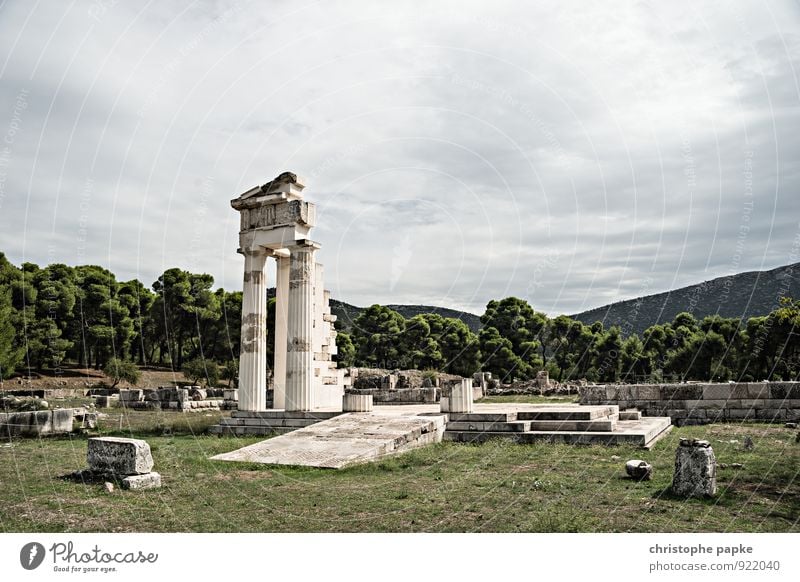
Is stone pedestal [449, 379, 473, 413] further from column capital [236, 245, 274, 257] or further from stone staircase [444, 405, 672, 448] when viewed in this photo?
column capital [236, 245, 274, 257]

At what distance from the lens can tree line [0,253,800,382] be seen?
49.8m

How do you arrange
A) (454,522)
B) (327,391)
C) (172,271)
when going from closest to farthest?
(454,522)
(327,391)
(172,271)

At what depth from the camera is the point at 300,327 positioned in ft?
71.4

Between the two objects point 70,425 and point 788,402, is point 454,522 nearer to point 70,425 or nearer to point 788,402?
point 788,402

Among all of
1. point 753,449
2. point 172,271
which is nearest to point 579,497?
point 753,449

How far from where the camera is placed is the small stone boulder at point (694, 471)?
31.4 feet

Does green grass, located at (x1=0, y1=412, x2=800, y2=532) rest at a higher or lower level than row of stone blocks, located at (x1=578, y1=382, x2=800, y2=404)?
lower

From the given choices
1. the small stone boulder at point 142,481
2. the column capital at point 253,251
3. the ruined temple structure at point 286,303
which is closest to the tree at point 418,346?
the ruined temple structure at point 286,303

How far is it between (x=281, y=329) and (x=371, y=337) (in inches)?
2087

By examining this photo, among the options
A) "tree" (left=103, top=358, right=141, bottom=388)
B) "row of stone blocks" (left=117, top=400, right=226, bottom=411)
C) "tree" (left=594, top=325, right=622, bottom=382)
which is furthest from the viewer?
"tree" (left=594, top=325, right=622, bottom=382)

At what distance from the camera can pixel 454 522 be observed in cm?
829

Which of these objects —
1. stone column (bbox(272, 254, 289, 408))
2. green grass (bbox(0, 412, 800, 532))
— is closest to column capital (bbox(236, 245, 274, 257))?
stone column (bbox(272, 254, 289, 408))

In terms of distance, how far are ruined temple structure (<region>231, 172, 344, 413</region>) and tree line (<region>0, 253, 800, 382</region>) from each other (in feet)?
66.0
